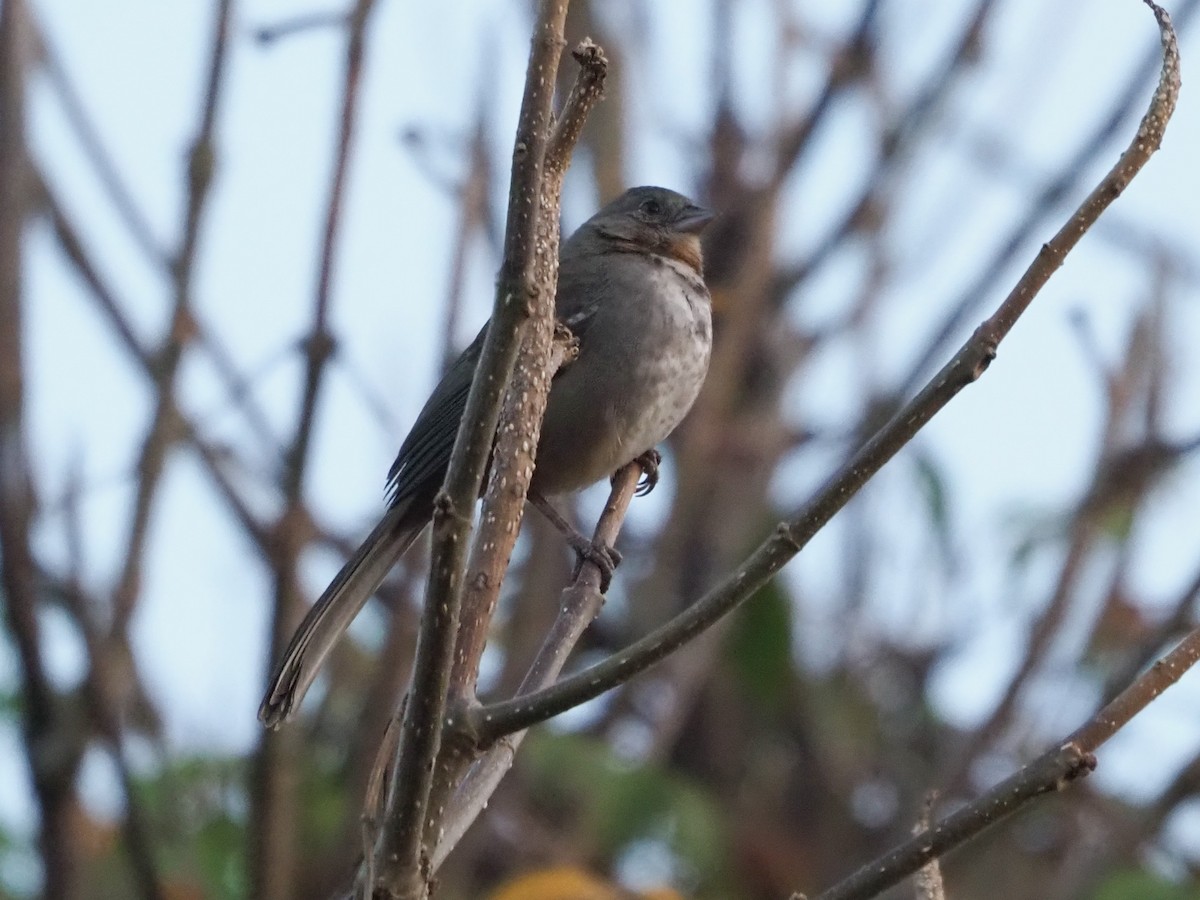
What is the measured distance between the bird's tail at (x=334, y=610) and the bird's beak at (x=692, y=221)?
1.31m

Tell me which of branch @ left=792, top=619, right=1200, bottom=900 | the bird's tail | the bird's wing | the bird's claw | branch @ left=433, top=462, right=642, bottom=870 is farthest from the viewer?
the bird's wing

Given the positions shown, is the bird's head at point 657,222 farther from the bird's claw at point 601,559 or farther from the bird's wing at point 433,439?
the bird's claw at point 601,559

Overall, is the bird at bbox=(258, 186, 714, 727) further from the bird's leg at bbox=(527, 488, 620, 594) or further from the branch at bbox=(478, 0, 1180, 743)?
the branch at bbox=(478, 0, 1180, 743)

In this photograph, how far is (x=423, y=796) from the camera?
1.87m

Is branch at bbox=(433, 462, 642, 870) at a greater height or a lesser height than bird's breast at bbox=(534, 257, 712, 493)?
lesser

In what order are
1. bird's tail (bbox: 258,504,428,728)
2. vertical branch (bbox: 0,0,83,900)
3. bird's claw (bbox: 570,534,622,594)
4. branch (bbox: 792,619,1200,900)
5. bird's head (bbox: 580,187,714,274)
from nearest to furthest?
branch (bbox: 792,619,1200,900) → bird's claw (bbox: 570,534,622,594) → bird's tail (bbox: 258,504,428,728) → vertical branch (bbox: 0,0,83,900) → bird's head (bbox: 580,187,714,274)

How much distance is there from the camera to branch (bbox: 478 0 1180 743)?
1.87 m

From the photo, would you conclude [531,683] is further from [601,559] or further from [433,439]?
[433,439]

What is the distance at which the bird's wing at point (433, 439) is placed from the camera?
394 cm

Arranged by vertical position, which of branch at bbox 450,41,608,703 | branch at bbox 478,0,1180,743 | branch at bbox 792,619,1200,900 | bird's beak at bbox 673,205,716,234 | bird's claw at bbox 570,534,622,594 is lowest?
branch at bbox 792,619,1200,900

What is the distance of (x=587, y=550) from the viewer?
306cm

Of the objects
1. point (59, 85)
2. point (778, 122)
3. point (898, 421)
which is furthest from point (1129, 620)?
point (898, 421)

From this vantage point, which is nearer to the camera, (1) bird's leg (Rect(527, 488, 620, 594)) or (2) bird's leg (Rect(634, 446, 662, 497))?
(1) bird's leg (Rect(527, 488, 620, 594))

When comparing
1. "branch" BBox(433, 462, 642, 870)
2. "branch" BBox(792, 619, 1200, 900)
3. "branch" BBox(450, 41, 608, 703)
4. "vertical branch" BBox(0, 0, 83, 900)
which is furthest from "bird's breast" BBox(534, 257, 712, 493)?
"branch" BBox(792, 619, 1200, 900)
